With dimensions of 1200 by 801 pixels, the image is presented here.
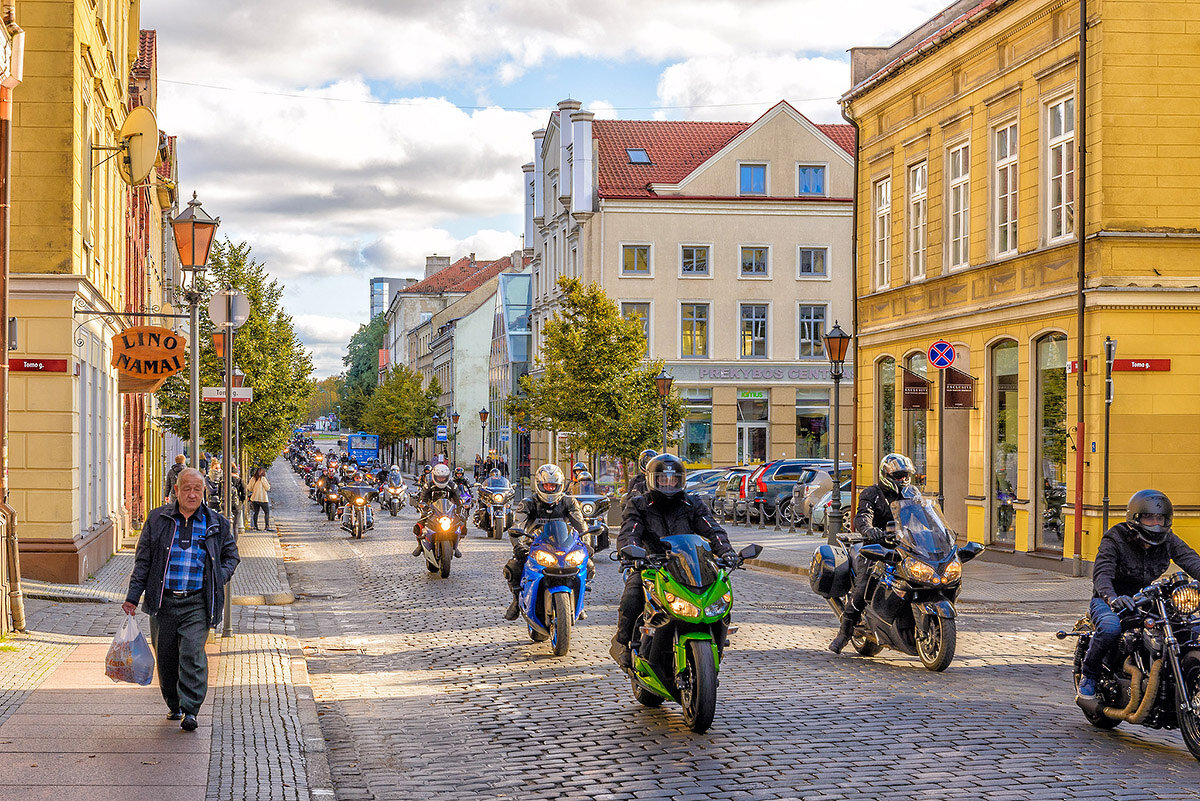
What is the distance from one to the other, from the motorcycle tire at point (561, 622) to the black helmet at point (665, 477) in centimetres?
269

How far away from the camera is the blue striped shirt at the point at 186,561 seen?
28.9ft

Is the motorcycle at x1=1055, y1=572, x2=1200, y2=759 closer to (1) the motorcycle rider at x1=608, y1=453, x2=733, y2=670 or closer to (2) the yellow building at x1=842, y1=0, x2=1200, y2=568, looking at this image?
(1) the motorcycle rider at x1=608, y1=453, x2=733, y2=670

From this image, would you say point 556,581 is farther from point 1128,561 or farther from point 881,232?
point 881,232

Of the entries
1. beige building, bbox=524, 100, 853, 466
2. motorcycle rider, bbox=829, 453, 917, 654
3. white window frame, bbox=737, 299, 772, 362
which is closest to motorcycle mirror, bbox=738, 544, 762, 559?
motorcycle rider, bbox=829, 453, 917, 654

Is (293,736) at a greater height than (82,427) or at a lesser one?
lesser

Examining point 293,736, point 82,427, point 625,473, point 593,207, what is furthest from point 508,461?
point 293,736

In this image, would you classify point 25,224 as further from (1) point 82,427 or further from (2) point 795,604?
(2) point 795,604

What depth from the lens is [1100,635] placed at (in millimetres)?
8758

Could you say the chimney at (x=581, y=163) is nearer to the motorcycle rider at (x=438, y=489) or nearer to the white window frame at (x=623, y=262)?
the white window frame at (x=623, y=262)

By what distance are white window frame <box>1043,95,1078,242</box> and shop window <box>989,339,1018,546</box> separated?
2.37m

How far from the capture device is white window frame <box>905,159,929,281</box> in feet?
Result: 89.7

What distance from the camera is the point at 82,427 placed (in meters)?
19.3

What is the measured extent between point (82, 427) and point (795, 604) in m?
9.90

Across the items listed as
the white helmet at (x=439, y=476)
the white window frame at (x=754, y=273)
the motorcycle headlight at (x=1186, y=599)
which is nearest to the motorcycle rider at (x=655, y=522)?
the motorcycle headlight at (x=1186, y=599)
